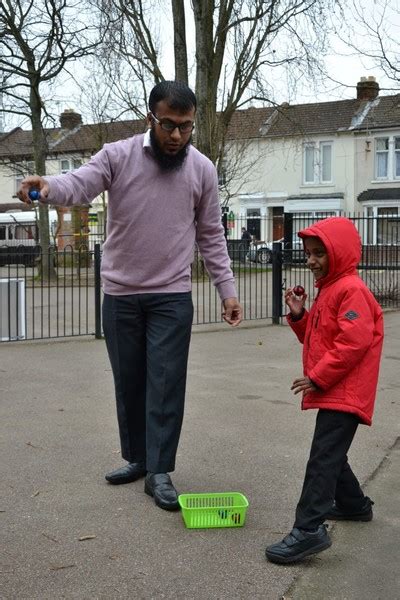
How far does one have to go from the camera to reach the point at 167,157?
3875 mm

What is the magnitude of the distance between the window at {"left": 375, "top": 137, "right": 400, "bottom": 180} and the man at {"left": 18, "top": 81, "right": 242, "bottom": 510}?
34632 mm

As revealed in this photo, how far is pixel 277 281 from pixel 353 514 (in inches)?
314

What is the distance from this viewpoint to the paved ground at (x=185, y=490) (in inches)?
121

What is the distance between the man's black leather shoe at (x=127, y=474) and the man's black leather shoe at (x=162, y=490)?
0.22 m

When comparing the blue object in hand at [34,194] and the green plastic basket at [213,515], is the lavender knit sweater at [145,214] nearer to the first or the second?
the blue object in hand at [34,194]

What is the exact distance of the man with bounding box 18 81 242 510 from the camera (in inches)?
150

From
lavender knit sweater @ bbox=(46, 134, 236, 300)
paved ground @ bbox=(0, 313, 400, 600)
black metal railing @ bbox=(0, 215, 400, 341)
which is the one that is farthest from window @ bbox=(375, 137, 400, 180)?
lavender knit sweater @ bbox=(46, 134, 236, 300)

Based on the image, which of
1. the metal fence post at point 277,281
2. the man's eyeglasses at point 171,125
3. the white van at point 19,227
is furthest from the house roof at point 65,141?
the man's eyeglasses at point 171,125

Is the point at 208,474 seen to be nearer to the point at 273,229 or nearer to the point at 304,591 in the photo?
the point at 304,591

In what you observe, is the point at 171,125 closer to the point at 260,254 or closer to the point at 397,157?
the point at 260,254

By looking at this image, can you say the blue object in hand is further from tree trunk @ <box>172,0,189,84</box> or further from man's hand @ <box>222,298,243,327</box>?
tree trunk @ <box>172,0,189,84</box>

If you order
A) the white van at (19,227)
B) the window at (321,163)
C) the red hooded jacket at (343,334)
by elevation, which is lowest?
the red hooded jacket at (343,334)

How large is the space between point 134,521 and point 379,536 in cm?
117

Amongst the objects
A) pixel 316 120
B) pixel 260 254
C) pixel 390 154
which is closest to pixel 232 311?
pixel 260 254
